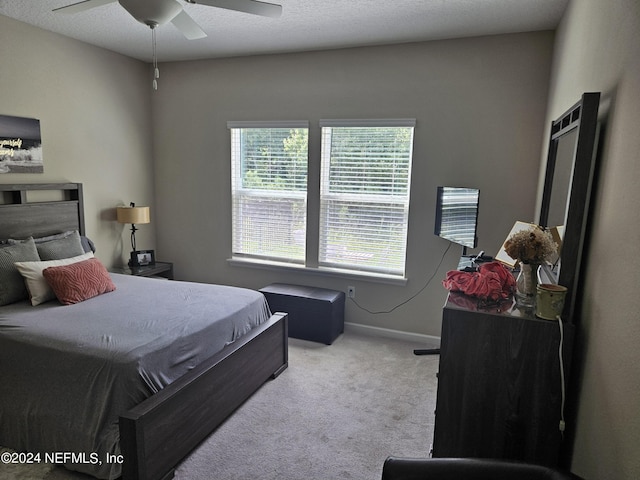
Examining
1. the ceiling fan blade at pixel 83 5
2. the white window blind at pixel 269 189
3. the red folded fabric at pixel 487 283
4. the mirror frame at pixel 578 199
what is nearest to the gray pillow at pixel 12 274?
the ceiling fan blade at pixel 83 5

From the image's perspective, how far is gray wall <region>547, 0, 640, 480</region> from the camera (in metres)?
1.14

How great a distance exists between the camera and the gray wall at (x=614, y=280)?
114cm

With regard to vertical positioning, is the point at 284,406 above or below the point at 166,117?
below

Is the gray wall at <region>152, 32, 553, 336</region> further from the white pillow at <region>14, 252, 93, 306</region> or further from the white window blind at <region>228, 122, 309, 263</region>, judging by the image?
the white pillow at <region>14, 252, 93, 306</region>

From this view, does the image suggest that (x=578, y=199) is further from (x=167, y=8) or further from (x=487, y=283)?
(x=167, y=8)

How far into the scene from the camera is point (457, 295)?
6.22ft

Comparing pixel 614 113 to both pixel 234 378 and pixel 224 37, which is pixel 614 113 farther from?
pixel 224 37

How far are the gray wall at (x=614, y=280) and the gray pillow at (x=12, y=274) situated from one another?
329cm

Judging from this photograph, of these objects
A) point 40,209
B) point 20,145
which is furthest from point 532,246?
point 20,145

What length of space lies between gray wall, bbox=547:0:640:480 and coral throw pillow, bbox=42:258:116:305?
2.89m

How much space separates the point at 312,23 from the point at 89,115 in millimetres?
2312

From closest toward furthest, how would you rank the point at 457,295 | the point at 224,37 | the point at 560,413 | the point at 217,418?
the point at 560,413 → the point at 457,295 → the point at 217,418 → the point at 224,37

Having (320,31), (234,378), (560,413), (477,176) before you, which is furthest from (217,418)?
(320,31)

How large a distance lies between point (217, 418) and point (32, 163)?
2.65 meters
